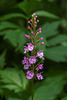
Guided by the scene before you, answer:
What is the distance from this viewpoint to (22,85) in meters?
2.39

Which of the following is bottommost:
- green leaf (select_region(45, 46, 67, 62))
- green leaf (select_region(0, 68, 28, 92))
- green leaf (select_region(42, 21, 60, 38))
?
green leaf (select_region(0, 68, 28, 92))

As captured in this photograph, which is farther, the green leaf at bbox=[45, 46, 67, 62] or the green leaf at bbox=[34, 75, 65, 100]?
the green leaf at bbox=[45, 46, 67, 62]

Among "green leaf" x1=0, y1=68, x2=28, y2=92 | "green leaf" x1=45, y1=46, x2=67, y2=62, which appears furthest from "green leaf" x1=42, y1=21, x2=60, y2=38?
"green leaf" x1=0, y1=68, x2=28, y2=92

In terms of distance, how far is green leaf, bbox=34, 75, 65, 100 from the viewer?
233cm

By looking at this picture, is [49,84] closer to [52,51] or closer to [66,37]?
[52,51]

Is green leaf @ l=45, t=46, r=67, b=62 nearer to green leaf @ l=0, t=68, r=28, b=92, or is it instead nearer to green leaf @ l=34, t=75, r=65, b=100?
green leaf @ l=34, t=75, r=65, b=100

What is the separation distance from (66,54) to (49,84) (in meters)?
0.59

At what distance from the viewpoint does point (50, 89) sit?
255 centimetres

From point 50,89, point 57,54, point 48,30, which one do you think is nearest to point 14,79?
point 50,89

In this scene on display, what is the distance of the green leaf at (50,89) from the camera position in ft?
7.66

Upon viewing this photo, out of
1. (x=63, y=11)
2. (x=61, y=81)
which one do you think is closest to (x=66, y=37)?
(x=61, y=81)

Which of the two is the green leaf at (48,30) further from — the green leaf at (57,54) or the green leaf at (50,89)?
the green leaf at (50,89)

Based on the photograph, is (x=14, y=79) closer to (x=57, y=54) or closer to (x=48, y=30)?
(x=57, y=54)

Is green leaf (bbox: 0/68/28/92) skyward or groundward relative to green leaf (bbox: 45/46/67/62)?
groundward
